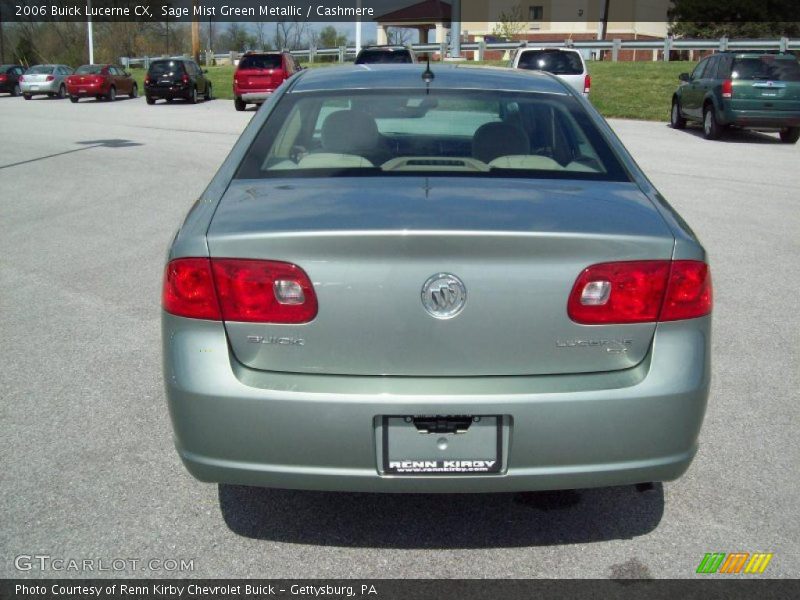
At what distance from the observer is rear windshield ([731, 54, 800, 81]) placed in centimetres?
1797

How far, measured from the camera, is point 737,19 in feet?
191

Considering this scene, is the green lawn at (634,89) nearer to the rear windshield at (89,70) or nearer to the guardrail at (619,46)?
the guardrail at (619,46)

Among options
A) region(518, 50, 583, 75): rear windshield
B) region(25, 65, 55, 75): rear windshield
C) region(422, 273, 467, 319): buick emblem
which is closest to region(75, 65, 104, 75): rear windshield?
region(25, 65, 55, 75): rear windshield

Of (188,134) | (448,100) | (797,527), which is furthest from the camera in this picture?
(188,134)

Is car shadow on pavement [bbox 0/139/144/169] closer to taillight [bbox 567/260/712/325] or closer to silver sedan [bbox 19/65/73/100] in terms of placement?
taillight [bbox 567/260/712/325]

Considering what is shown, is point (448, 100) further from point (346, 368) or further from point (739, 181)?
point (739, 181)

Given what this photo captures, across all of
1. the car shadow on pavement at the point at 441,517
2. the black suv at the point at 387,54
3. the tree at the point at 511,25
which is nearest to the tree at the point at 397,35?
the tree at the point at 511,25

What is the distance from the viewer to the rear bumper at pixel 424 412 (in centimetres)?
279

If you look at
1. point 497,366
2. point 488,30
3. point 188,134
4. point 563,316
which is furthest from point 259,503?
point 488,30

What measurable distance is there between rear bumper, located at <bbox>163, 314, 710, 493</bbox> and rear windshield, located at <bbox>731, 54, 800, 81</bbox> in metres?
16.7

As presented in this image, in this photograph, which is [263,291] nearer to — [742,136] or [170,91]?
[742,136]

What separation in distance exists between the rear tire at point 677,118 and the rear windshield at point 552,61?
2.35m

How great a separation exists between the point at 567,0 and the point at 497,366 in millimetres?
81935
